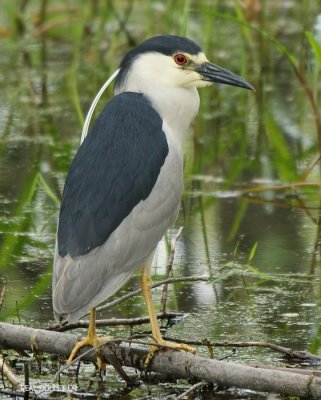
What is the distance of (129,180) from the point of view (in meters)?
3.93

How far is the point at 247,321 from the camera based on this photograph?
4359 mm

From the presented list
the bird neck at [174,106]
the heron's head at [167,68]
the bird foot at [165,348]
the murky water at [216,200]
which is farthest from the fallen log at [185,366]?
the heron's head at [167,68]

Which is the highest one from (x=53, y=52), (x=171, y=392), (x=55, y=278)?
(x=53, y=52)

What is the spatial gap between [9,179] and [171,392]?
2.91 m

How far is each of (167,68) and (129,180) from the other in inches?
22.3

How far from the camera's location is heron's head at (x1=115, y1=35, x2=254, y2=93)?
425cm

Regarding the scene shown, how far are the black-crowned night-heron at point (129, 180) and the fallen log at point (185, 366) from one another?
0.26 ft

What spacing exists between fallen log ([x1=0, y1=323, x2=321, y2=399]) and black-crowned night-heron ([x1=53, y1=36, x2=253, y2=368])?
0.08 meters

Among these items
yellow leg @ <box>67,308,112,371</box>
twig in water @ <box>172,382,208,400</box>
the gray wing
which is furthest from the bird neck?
twig in water @ <box>172,382,208,400</box>

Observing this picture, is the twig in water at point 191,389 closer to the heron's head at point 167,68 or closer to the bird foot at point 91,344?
the bird foot at point 91,344

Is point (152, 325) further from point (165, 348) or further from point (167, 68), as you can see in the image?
point (167, 68)

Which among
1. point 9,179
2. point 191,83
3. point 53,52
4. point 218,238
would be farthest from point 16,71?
point 191,83

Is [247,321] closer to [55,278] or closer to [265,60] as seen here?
[55,278]

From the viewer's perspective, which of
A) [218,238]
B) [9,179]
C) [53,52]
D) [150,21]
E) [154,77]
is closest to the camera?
[154,77]
